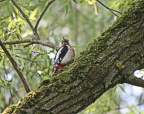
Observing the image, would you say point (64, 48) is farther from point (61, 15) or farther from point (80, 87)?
point (61, 15)

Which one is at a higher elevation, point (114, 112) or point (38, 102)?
point (114, 112)

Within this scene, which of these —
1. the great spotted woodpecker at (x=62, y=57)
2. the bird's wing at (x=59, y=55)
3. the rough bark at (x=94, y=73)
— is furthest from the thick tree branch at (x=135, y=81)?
the bird's wing at (x=59, y=55)

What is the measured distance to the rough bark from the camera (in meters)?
2.28

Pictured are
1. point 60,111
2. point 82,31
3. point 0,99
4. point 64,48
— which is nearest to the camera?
point 60,111

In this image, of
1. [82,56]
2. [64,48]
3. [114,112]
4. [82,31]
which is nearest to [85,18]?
[82,31]

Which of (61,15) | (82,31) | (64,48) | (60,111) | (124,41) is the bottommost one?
(60,111)

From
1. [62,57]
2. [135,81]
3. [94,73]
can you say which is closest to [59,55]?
[62,57]

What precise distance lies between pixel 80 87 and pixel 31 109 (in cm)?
30

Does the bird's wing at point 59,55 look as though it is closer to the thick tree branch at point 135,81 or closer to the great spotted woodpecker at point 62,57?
the great spotted woodpecker at point 62,57

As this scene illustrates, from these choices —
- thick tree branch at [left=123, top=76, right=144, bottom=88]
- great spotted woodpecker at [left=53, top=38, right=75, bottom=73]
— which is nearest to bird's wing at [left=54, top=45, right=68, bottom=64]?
great spotted woodpecker at [left=53, top=38, right=75, bottom=73]

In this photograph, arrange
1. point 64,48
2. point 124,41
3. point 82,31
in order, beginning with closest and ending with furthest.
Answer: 1. point 124,41
2. point 64,48
3. point 82,31

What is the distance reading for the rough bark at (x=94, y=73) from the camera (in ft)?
7.47

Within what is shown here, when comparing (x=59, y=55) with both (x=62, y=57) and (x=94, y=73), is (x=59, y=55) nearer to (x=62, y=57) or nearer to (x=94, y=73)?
(x=62, y=57)

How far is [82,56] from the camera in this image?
2490 millimetres
